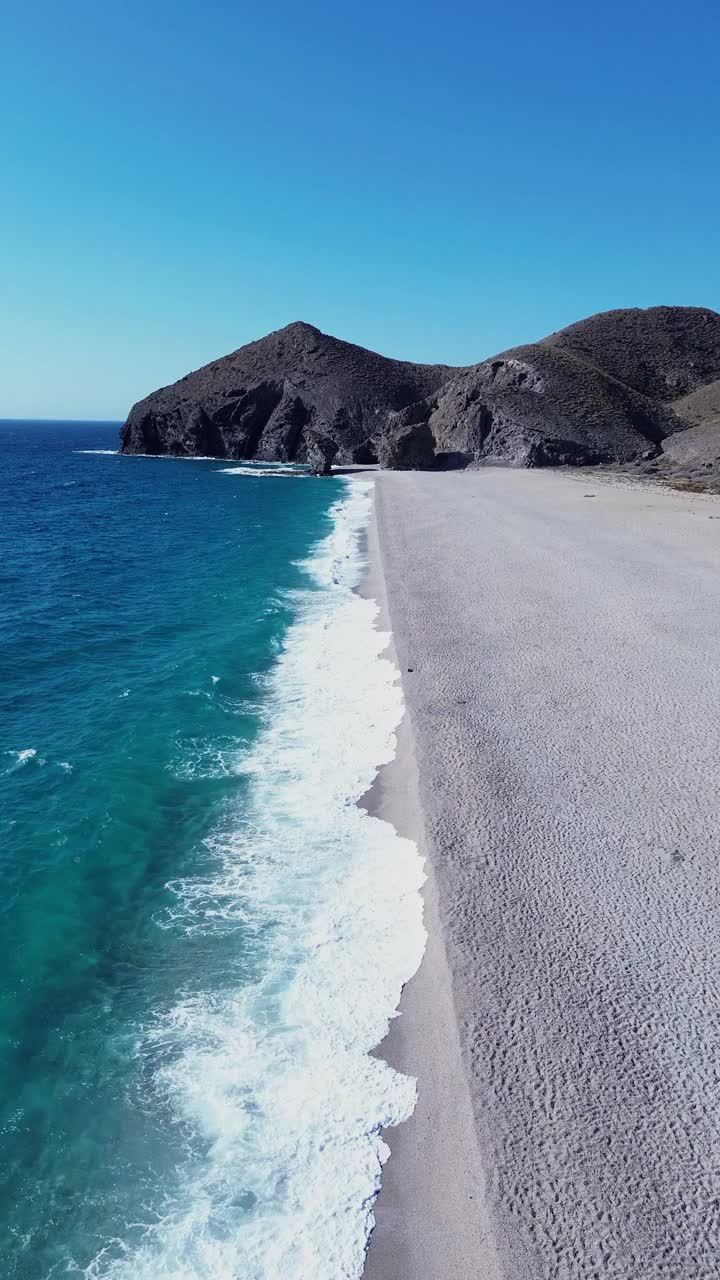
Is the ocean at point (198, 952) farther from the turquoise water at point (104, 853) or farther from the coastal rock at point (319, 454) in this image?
the coastal rock at point (319, 454)

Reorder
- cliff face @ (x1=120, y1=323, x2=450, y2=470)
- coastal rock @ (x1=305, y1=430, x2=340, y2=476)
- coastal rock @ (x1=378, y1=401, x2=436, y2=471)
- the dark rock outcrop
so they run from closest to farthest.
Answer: the dark rock outcrop
coastal rock @ (x1=378, y1=401, x2=436, y2=471)
coastal rock @ (x1=305, y1=430, x2=340, y2=476)
cliff face @ (x1=120, y1=323, x2=450, y2=470)

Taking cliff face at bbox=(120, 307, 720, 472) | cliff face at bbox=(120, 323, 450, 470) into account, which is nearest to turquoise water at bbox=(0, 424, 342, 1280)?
cliff face at bbox=(120, 307, 720, 472)

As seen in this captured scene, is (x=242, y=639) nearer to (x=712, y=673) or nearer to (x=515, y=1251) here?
(x=712, y=673)

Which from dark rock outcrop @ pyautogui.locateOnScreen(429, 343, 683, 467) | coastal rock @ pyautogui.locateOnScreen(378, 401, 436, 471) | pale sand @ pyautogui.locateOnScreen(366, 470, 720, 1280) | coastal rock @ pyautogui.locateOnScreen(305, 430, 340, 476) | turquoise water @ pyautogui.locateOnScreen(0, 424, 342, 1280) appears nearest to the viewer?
pale sand @ pyautogui.locateOnScreen(366, 470, 720, 1280)

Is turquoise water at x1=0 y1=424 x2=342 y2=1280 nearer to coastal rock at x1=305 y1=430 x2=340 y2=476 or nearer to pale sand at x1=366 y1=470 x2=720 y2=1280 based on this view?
pale sand at x1=366 y1=470 x2=720 y2=1280

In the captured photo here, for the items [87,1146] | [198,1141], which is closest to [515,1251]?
[198,1141]

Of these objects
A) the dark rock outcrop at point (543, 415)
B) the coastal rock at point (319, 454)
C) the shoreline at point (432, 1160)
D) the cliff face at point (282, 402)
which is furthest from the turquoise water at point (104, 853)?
the cliff face at point (282, 402)

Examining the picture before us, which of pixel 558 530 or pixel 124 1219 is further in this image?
pixel 558 530
